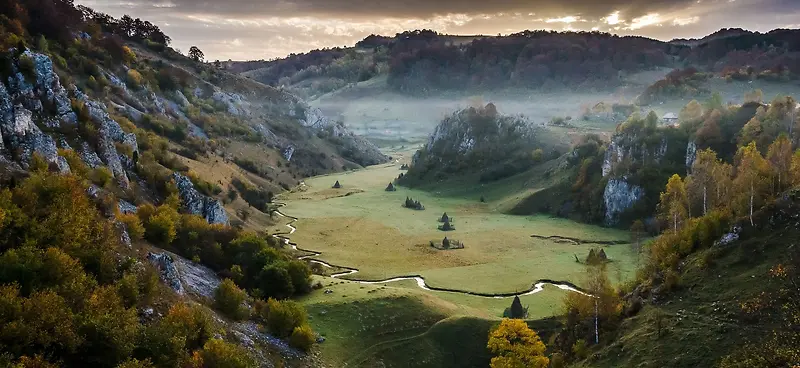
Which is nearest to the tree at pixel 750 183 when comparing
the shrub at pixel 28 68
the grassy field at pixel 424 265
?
the grassy field at pixel 424 265

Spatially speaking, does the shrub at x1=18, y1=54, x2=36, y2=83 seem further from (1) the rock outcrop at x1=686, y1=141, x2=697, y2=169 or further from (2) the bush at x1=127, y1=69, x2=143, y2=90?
(1) the rock outcrop at x1=686, y1=141, x2=697, y2=169

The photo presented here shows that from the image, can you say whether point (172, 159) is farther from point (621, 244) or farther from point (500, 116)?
point (500, 116)

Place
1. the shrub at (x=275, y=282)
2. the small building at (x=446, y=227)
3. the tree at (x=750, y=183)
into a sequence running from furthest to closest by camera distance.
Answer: the small building at (x=446, y=227), the shrub at (x=275, y=282), the tree at (x=750, y=183)

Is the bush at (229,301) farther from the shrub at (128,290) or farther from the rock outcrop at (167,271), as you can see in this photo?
the shrub at (128,290)

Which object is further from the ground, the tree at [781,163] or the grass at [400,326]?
the tree at [781,163]

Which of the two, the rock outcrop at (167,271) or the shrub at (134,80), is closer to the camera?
the rock outcrop at (167,271)

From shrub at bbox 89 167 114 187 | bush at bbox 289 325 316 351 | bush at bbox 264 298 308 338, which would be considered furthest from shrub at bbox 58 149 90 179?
bush at bbox 289 325 316 351
